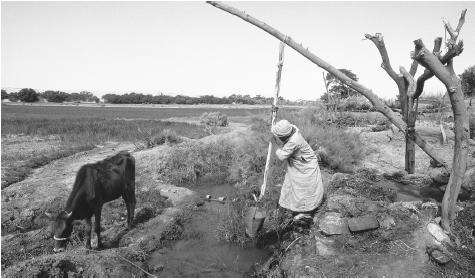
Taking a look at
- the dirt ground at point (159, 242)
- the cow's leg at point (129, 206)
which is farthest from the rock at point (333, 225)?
the cow's leg at point (129, 206)

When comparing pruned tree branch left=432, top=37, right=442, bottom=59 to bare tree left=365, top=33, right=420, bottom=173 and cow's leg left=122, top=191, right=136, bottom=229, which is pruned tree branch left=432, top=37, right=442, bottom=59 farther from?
cow's leg left=122, top=191, right=136, bottom=229

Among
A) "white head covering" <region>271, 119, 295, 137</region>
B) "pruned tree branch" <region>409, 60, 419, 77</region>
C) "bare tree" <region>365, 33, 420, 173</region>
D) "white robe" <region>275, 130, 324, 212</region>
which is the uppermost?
"pruned tree branch" <region>409, 60, 419, 77</region>

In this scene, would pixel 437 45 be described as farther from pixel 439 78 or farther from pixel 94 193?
pixel 94 193

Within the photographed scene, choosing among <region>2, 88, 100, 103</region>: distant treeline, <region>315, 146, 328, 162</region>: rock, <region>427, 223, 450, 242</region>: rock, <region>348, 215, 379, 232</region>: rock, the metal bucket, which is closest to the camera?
<region>427, 223, 450, 242</region>: rock

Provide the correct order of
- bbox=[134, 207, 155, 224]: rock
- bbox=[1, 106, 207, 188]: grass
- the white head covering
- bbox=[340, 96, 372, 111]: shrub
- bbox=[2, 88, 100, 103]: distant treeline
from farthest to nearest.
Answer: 1. bbox=[2, 88, 100, 103]: distant treeline
2. bbox=[340, 96, 372, 111]: shrub
3. bbox=[1, 106, 207, 188]: grass
4. bbox=[134, 207, 155, 224]: rock
5. the white head covering

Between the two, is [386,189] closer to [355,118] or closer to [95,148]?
[355,118]

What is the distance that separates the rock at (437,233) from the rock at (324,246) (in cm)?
153

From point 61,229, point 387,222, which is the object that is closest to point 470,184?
point 387,222

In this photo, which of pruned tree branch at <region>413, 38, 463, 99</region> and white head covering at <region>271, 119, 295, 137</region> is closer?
pruned tree branch at <region>413, 38, 463, 99</region>

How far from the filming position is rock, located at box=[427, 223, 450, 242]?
5180mm

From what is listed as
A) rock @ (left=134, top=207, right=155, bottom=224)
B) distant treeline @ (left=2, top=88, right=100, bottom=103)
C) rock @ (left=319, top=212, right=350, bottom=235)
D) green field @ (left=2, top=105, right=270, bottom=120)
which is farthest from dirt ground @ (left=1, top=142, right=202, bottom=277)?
distant treeline @ (left=2, top=88, right=100, bottom=103)

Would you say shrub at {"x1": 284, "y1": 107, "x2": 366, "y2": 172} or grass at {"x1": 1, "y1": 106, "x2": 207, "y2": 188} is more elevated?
shrub at {"x1": 284, "y1": 107, "x2": 366, "y2": 172}

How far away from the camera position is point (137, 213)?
26.4ft

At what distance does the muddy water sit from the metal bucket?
0.39 meters
